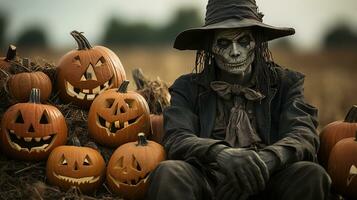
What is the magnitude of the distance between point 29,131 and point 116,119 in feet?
2.85

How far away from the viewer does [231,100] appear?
20.7ft

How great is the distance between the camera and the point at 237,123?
6.14 m

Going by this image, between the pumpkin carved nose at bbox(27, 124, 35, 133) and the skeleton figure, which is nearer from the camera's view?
Answer: the skeleton figure

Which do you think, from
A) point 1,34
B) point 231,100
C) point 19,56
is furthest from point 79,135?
point 1,34

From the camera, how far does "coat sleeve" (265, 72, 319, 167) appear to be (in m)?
5.70

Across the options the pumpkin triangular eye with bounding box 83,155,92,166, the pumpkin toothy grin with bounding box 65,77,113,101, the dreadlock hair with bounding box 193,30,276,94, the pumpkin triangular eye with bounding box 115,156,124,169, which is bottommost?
the pumpkin triangular eye with bounding box 83,155,92,166

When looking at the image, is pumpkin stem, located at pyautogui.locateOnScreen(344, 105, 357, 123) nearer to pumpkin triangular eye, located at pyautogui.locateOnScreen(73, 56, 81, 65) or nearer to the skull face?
the skull face

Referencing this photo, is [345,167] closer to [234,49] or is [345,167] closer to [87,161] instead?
[234,49]

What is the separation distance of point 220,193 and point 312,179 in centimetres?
74

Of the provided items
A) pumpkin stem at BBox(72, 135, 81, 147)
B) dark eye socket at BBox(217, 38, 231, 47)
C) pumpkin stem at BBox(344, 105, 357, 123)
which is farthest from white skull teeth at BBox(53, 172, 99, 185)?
pumpkin stem at BBox(344, 105, 357, 123)

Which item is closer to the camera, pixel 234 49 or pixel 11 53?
pixel 234 49

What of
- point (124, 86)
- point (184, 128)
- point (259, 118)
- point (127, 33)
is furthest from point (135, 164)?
point (127, 33)

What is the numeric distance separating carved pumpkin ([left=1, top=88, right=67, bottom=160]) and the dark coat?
4.44ft

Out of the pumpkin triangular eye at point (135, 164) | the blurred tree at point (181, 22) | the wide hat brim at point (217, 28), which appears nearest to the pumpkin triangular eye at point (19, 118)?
the pumpkin triangular eye at point (135, 164)
